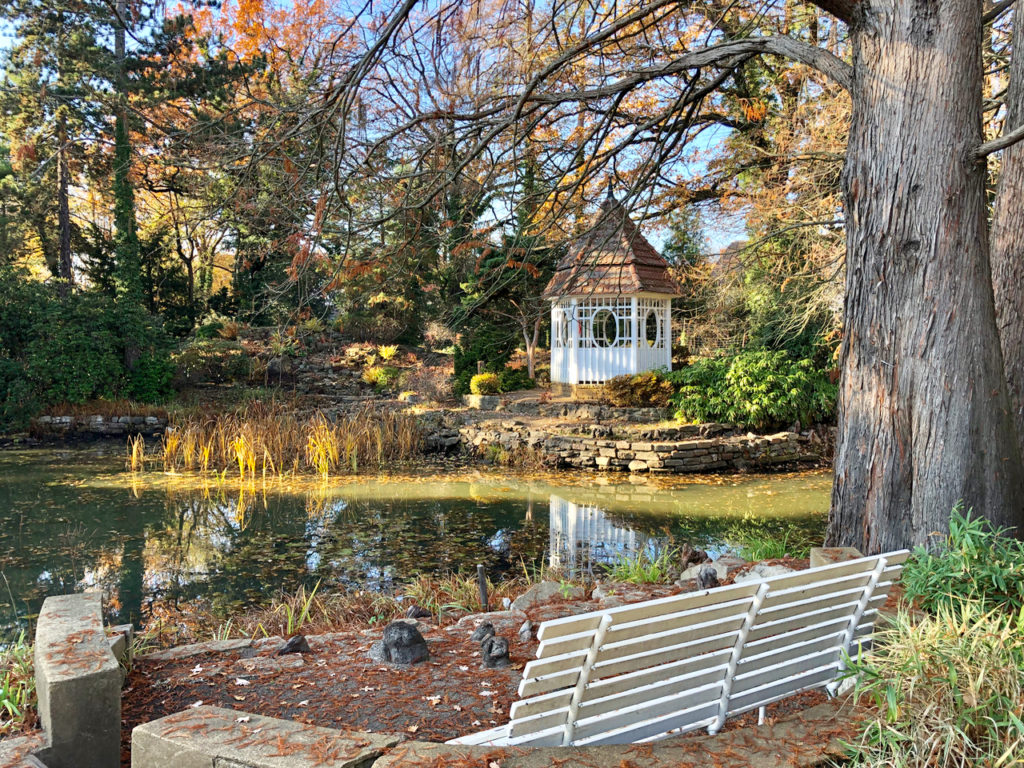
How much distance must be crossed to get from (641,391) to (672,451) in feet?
9.15

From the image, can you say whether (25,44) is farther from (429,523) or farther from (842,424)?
(842,424)

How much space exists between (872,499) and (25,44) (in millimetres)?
20688

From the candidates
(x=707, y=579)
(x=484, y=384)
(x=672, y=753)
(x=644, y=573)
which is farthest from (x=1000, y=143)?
(x=484, y=384)

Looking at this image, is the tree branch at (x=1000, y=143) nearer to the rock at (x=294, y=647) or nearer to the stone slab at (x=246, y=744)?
the stone slab at (x=246, y=744)

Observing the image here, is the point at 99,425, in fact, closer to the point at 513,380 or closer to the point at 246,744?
the point at 513,380

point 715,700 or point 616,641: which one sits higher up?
point 616,641

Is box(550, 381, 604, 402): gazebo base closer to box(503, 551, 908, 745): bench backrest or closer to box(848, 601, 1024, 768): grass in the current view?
box(503, 551, 908, 745): bench backrest

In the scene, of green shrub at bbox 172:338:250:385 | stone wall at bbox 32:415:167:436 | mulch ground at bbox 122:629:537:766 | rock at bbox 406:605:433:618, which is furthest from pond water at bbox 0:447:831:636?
green shrub at bbox 172:338:250:385

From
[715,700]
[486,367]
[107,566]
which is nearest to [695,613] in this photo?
[715,700]

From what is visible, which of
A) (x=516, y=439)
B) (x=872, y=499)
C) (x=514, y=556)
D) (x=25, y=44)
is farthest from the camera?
(x=25, y=44)

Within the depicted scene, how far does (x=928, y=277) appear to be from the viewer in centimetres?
395

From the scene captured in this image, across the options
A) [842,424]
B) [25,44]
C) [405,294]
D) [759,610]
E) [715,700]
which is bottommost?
[715,700]

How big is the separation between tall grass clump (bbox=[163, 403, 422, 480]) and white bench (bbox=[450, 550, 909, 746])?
401 inches

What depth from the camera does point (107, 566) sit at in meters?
7.17
